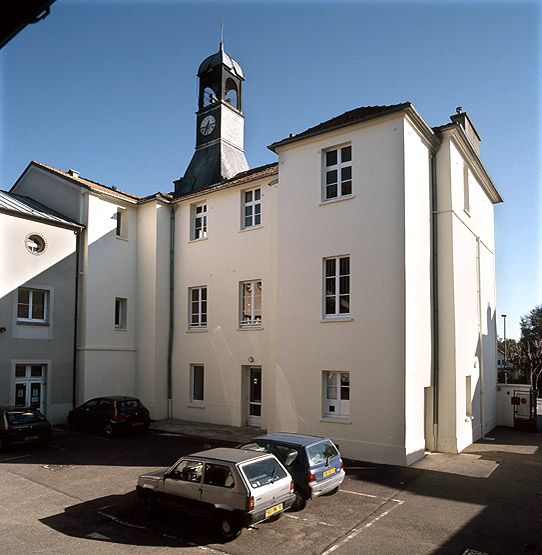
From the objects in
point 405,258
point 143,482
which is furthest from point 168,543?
point 405,258

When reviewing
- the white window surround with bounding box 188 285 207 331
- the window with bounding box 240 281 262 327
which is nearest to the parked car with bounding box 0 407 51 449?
the white window surround with bounding box 188 285 207 331

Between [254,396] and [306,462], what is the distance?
31.0ft

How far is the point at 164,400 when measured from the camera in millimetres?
21297

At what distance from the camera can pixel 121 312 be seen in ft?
71.5

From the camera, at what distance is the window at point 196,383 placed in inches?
818

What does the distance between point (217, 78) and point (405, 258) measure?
754 inches

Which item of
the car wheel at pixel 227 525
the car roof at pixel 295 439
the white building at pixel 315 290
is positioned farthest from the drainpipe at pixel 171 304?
the car wheel at pixel 227 525

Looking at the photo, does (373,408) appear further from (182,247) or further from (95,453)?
(182,247)

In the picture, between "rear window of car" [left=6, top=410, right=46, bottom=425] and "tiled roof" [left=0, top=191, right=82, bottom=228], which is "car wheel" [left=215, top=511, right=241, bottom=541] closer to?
"rear window of car" [left=6, top=410, right=46, bottom=425]

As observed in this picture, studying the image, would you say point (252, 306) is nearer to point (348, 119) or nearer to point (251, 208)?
point (251, 208)

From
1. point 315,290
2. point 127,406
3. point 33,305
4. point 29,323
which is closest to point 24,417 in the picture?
point 127,406

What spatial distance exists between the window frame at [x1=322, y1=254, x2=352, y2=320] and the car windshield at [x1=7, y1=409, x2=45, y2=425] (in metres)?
9.40

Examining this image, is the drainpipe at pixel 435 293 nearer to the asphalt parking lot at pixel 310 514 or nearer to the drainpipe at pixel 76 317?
the asphalt parking lot at pixel 310 514

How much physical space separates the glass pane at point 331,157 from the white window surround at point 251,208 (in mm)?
3743
